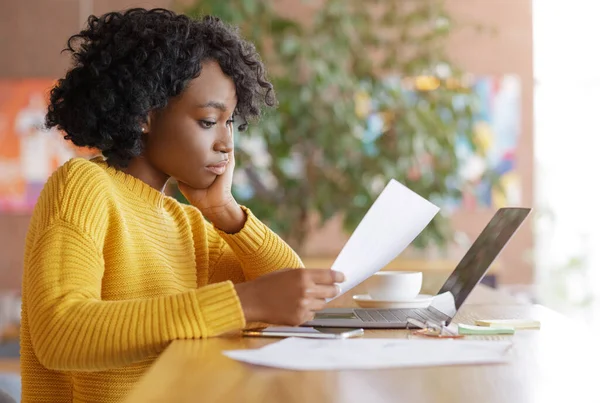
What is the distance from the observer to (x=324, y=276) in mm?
1120

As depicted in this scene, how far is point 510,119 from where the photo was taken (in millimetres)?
5066

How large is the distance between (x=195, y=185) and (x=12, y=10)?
425 centimetres

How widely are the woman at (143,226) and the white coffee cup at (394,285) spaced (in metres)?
0.18

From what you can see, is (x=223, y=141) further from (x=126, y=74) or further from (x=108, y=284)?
(x=108, y=284)

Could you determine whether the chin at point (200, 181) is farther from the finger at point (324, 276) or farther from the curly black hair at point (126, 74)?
the finger at point (324, 276)

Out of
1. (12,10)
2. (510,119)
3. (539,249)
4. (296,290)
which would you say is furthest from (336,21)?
(296,290)

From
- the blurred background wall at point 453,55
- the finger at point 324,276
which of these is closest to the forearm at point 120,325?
the finger at point 324,276

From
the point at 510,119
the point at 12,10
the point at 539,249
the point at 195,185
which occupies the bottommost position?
the point at 539,249

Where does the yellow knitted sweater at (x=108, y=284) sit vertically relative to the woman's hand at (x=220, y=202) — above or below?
below

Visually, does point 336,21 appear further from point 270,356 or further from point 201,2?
point 270,356

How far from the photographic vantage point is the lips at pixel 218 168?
143 cm

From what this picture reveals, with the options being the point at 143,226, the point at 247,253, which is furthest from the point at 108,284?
the point at 247,253

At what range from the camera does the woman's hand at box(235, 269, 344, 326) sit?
1.10m

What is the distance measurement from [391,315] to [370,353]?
36 centimetres
